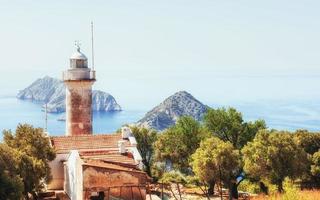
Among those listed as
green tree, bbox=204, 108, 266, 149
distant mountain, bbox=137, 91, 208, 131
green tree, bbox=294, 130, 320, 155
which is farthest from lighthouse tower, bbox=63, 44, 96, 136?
distant mountain, bbox=137, 91, 208, 131

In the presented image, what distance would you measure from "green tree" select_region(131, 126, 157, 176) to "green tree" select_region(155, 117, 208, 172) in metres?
2.30

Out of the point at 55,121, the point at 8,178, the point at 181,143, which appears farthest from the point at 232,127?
the point at 55,121

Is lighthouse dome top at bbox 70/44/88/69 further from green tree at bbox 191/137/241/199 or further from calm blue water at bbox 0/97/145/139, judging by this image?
calm blue water at bbox 0/97/145/139

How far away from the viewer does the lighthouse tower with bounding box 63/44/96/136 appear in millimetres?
40906

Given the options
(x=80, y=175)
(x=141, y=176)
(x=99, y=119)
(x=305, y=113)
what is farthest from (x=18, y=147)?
(x=305, y=113)

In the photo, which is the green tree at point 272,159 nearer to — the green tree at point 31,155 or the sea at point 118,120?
the green tree at point 31,155

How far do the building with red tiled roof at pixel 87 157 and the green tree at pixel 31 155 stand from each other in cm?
149

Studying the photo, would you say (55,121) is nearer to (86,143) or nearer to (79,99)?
(79,99)

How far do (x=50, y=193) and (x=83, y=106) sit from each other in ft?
31.6

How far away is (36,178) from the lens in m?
28.8

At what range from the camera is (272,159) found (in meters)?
36.1

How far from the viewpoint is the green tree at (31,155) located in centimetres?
2845

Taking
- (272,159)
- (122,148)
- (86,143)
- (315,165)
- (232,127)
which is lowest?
(315,165)

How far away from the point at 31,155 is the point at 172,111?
458 feet
